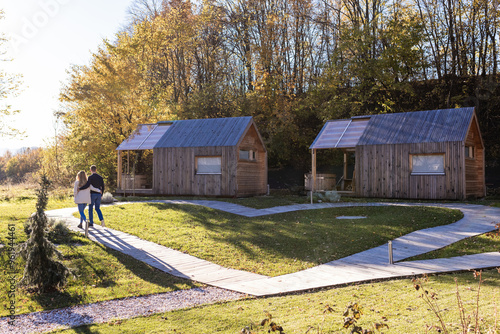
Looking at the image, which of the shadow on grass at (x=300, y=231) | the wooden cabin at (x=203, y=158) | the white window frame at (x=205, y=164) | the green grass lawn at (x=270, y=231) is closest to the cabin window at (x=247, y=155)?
the wooden cabin at (x=203, y=158)

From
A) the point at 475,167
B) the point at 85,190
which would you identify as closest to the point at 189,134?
the point at 85,190

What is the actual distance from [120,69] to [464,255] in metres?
21.4

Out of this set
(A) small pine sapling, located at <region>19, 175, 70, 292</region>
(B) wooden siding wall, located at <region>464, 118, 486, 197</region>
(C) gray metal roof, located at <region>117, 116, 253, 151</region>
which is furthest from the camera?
(C) gray metal roof, located at <region>117, 116, 253, 151</region>

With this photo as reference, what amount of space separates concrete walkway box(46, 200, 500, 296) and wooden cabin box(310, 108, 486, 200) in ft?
23.8

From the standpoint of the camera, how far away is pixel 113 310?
593cm

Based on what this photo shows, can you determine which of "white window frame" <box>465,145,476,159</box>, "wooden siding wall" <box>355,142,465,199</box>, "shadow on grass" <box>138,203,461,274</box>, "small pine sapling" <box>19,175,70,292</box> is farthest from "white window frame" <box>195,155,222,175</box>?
"small pine sapling" <box>19,175,70,292</box>

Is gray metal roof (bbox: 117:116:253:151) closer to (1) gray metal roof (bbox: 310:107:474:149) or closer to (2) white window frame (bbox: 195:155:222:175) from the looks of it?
(2) white window frame (bbox: 195:155:222:175)

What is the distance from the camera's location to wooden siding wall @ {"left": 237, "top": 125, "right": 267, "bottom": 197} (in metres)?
21.0

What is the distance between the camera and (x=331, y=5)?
31.8m

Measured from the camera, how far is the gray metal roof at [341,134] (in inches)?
843

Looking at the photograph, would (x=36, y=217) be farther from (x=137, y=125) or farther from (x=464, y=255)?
(x=137, y=125)

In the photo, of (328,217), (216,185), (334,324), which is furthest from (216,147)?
(334,324)

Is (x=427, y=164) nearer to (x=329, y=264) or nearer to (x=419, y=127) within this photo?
(x=419, y=127)

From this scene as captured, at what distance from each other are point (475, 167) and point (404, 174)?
416 centimetres
